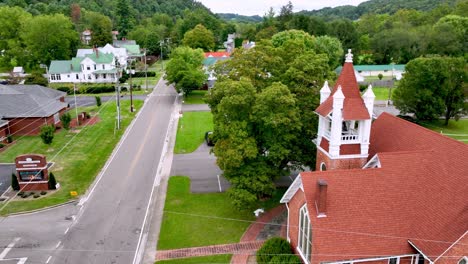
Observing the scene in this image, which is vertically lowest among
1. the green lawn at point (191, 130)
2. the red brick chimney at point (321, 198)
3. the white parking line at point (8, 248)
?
the white parking line at point (8, 248)

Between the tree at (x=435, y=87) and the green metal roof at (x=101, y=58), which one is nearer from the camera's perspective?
the tree at (x=435, y=87)

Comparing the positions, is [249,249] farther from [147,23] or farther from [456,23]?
[147,23]

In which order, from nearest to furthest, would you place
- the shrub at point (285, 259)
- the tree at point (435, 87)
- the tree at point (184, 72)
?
the shrub at point (285, 259) → the tree at point (435, 87) → the tree at point (184, 72)

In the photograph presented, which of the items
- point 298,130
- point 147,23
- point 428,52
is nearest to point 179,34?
point 147,23

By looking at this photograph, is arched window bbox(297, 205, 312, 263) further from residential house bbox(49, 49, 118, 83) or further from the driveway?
residential house bbox(49, 49, 118, 83)

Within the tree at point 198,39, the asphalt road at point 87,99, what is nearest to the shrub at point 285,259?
the asphalt road at point 87,99

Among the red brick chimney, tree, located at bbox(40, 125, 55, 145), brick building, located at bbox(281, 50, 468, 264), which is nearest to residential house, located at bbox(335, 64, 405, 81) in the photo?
tree, located at bbox(40, 125, 55, 145)

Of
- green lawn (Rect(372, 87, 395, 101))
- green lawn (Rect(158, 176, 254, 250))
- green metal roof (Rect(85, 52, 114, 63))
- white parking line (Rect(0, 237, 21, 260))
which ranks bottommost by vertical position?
white parking line (Rect(0, 237, 21, 260))

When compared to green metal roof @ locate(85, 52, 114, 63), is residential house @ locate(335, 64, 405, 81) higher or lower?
lower

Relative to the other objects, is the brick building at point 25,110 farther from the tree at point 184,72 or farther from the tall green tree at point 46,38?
the tall green tree at point 46,38
